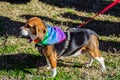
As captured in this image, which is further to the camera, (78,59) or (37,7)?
(37,7)

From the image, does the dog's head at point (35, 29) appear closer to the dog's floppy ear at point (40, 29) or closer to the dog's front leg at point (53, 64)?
the dog's floppy ear at point (40, 29)

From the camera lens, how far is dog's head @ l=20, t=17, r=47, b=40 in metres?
5.86

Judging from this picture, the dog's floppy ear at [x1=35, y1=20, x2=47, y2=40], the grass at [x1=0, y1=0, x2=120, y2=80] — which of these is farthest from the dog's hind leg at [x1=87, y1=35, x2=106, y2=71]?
the dog's floppy ear at [x1=35, y1=20, x2=47, y2=40]

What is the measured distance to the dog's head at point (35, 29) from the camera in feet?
19.2

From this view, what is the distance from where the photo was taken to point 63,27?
8664 millimetres

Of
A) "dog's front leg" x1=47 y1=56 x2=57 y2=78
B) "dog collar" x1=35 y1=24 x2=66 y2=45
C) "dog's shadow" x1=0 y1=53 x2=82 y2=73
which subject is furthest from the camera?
"dog's shadow" x1=0 y1=53 x2=82 y2=73

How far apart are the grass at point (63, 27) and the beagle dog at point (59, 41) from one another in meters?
0.48

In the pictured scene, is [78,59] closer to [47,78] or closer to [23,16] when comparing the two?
[47,78]

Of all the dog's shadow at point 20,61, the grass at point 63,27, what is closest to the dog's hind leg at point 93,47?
the grass at point 63,27

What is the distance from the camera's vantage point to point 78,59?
710cm

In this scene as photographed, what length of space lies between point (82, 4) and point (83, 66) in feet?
12.5

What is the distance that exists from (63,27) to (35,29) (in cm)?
283

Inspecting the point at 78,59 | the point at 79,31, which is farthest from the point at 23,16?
the point at 79,31

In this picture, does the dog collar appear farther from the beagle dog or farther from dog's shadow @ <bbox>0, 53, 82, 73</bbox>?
dog's shadow @ <bbox>0, 53, 82, 73</bbox>
